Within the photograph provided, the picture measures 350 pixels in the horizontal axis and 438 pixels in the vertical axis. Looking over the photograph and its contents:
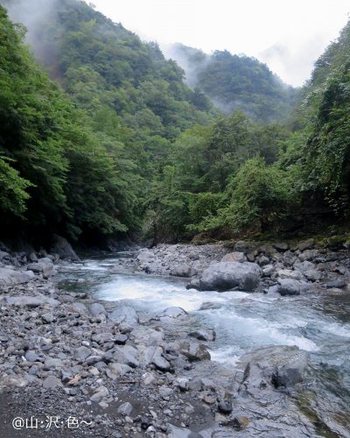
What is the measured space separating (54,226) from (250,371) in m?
17.8

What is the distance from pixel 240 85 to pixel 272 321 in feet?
347

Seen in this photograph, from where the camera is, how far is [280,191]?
16.7 metres

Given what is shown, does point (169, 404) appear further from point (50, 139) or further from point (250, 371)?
point (50, 139)

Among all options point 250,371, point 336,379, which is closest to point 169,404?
point 250,371

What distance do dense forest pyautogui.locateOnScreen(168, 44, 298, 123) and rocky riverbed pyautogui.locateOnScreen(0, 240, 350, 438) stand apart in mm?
78897

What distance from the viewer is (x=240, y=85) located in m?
106

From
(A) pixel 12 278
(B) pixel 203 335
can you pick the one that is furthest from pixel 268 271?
(A) pixel 12 278

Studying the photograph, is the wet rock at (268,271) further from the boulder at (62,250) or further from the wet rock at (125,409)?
the boulder at (62,250)

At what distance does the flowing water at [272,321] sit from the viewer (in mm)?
5180

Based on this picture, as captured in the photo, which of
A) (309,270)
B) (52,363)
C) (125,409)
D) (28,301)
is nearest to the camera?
(125,409)

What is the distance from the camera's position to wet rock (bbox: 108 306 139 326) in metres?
7.94

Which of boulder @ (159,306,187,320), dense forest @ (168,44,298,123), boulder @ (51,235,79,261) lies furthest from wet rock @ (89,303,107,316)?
dense forest @ (168,44,298,123)

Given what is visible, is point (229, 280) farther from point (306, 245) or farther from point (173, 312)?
point (306, 245)

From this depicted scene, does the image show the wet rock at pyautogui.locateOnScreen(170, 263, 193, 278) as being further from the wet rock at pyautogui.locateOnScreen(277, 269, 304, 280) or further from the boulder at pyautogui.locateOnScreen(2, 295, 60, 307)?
the boulder at pyautogui.locateOnScreen(2, 295, 60, 307)
